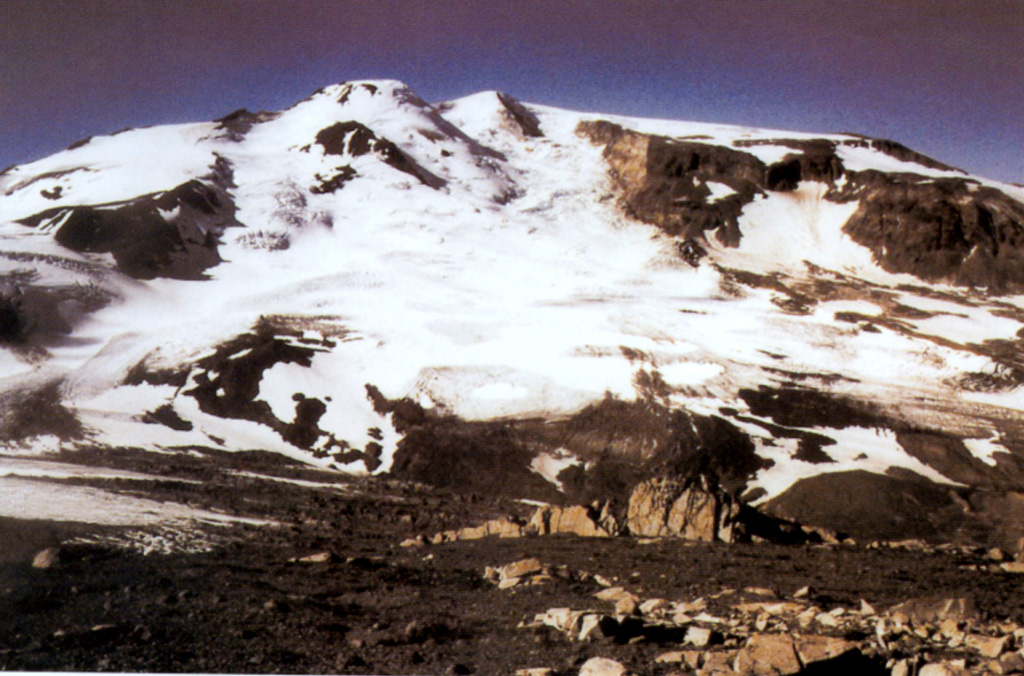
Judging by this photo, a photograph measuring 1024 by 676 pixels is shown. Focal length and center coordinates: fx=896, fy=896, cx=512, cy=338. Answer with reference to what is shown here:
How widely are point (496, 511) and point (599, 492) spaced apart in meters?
1.52

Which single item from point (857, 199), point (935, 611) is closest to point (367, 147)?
point (857, 199)

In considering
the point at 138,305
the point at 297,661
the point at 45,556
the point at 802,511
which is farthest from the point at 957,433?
the point at 138,305

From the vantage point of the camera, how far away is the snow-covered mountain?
42.0ft

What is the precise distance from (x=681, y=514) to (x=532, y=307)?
396 inches

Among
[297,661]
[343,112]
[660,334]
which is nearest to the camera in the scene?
[297,661]

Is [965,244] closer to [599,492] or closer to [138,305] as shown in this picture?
[599,492]

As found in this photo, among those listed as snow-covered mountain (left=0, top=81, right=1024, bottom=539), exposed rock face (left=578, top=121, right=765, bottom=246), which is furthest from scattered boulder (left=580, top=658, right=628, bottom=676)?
exposed rock face (left=578, top=121, right=765, bottom=246)

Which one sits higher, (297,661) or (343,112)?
(343,112)

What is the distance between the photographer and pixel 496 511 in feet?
36.9

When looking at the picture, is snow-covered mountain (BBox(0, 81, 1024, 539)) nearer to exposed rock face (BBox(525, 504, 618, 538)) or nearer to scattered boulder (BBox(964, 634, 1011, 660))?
exposed rock face (BBox(525, 504, 618, 538))

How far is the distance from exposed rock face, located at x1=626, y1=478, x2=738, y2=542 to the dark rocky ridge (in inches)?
553

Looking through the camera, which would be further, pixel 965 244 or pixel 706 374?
pixel 965 244

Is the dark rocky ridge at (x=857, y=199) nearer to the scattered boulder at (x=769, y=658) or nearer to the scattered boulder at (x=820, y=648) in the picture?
the scattered boulder at (x=820, y=648)

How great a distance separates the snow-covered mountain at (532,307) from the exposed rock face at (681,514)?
1.42 m
